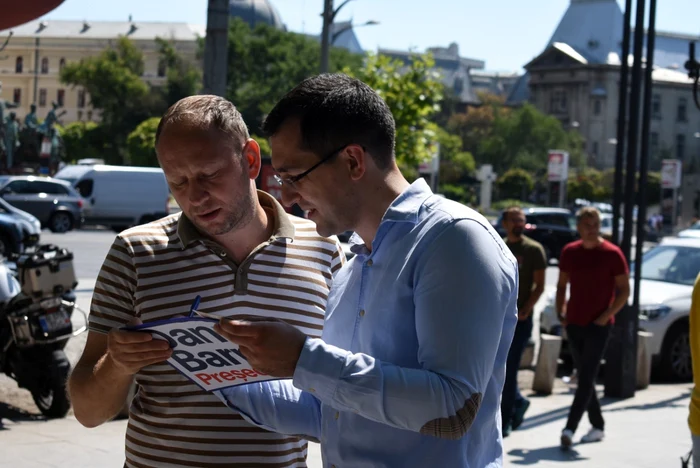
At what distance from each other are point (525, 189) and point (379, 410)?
88191 mm

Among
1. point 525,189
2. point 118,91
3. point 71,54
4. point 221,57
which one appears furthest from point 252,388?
point 71,54

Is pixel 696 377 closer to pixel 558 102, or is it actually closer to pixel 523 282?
pixel 523 282

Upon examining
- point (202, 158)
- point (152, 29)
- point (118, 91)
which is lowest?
point (202, 158)

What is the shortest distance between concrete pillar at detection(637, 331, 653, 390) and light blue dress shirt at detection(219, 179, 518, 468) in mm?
9804

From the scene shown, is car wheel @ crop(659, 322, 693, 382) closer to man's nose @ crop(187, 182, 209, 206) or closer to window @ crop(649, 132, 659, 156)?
man's nose @ crop(187, 182, 209, 206)

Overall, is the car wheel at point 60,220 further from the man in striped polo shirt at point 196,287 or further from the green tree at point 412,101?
the man in striped polo shirt at point 196,287

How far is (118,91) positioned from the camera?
259 feet

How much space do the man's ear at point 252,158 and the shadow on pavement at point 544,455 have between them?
5336 millimetres

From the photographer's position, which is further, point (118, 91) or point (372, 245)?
point (118, 91)

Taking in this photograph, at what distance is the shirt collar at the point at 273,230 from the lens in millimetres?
2932

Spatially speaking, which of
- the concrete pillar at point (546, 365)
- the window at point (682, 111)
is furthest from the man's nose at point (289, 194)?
the window at point (682, 111)

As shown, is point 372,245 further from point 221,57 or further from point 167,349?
point 221,57

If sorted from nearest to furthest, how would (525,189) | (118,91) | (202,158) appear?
(202,158)
(118,91)
(525,189)

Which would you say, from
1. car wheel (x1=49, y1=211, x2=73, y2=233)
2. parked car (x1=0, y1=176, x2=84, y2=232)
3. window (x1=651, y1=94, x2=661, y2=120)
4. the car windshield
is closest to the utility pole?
the car windshield
